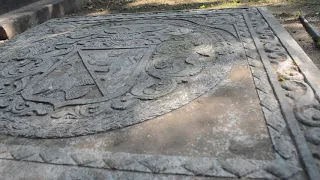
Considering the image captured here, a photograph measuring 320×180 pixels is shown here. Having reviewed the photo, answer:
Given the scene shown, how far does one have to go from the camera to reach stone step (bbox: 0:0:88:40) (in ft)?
12.2

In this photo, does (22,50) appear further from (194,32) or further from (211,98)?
(211,98)

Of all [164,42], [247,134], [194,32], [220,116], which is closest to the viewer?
[247,134]

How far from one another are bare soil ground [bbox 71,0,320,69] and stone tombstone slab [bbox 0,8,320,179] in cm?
55

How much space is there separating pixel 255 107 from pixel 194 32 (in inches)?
59.4

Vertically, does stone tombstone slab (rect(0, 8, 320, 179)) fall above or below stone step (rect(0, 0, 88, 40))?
below

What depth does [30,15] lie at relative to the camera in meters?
4.08

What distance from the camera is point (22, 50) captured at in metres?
2.99

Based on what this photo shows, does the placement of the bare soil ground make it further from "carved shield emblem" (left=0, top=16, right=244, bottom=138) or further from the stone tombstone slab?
"carved shield emblem" (left=0, top=16, right=244, bottom=138)

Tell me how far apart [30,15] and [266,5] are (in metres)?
3.60

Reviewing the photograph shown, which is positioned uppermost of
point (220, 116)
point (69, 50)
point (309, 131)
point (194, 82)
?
point (69, 50)

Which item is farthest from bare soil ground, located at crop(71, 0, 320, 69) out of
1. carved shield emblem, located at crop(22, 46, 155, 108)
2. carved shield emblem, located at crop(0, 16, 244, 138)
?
carved shield emblem, located at crop(22, 46, 155, 108)

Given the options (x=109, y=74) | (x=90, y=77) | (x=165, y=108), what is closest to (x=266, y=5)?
(x=109, y=74)

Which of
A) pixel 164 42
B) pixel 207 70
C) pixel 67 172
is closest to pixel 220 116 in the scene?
pixel 207 70

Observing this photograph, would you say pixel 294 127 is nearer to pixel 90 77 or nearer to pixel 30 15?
pixel 90 77
